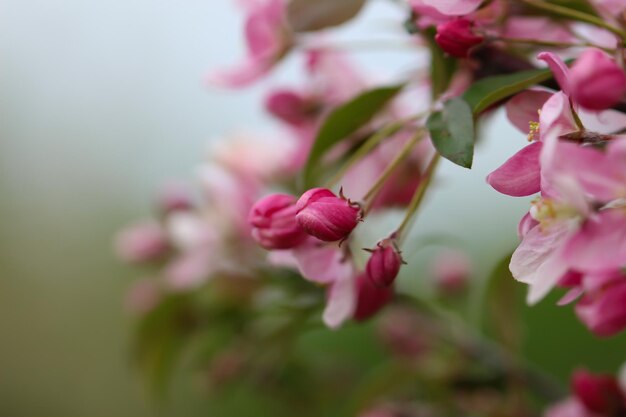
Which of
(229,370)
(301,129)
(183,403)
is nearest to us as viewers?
(301,129)

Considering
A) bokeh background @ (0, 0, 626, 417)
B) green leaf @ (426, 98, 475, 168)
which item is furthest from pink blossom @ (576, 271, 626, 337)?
bokeh background @ (0, 0, 626, 417)

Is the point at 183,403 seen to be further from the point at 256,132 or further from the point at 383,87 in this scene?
the point at 383,87

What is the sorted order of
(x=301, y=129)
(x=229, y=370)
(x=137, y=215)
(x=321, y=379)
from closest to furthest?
(x=301, y=129), (x=229, y=370), (x=321, y=379), (x=137, y=215)

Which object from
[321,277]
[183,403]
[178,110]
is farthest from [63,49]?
A: [321,277]

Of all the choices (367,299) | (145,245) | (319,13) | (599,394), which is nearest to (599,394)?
(599,394)

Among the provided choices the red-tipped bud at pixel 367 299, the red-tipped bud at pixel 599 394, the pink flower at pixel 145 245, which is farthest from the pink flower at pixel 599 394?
the pink flower at pixel 145 245

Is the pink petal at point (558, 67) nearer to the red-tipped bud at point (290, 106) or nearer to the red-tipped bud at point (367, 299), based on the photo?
the red-tipped bud at point (367, 299)

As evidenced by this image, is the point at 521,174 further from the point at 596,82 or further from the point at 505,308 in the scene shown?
the point at 505,308
